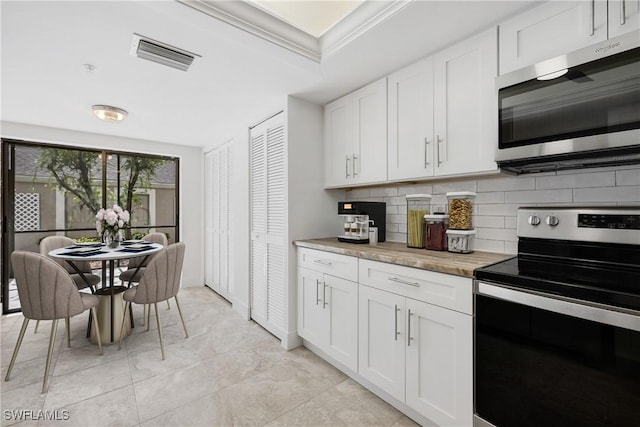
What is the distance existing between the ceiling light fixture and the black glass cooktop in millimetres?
3441

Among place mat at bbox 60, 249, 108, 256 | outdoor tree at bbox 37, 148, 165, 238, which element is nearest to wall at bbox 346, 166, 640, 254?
place mat at bbox 60, 249, 108, 256

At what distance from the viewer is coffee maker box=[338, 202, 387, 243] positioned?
2320mm

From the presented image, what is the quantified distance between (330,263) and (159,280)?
155 centimetres

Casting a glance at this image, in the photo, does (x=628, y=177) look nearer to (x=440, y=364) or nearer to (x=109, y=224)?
(x=440, y=364)

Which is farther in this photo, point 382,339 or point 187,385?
point 187,385

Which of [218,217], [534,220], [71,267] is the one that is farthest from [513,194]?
[71,267]

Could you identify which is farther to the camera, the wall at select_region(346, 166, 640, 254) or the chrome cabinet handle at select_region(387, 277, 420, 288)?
the chrome cabinet handle at select_region(387, 277, 420, 288)

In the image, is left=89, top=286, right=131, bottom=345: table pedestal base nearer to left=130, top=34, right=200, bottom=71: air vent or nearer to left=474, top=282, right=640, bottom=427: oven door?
left=130, top=34, right=200, bottom=71: air vent

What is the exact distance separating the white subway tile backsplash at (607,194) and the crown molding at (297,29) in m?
1.39

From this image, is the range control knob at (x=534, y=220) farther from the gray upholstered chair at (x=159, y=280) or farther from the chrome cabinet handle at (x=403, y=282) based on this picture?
the gray upholstered chair at (x=159, y=280)

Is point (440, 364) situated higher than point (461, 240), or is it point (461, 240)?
point (461, 240)

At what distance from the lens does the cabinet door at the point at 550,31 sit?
128 cm

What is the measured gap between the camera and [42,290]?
6.74 feet

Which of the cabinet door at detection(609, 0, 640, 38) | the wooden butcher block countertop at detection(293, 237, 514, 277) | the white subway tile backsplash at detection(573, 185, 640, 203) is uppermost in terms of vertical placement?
the cabinet door at detection(609, 0, 640, 38)
